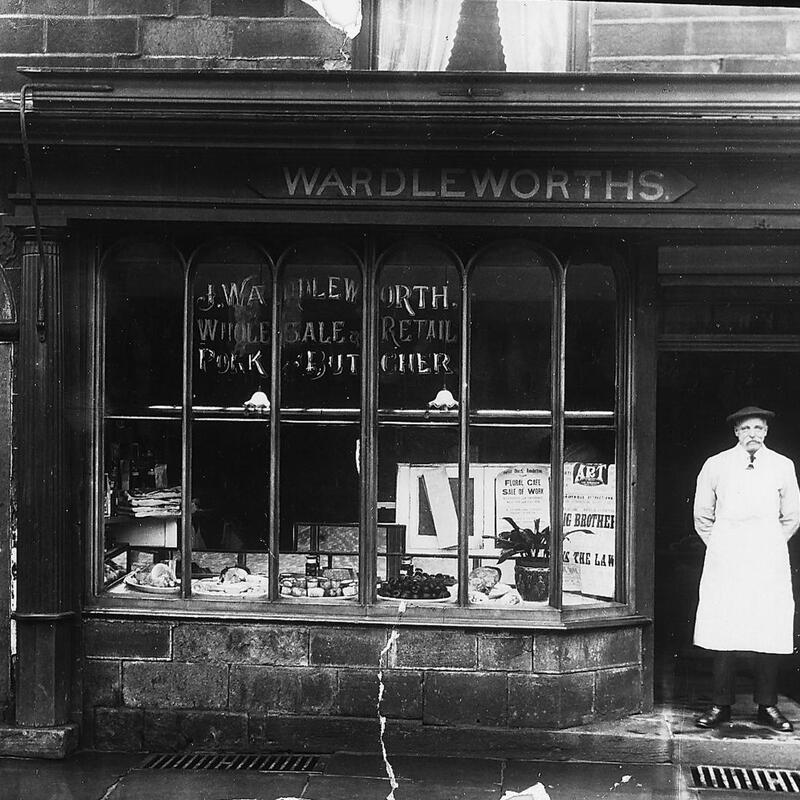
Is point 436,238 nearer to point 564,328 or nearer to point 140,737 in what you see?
point 564,328

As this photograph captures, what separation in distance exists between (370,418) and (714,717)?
3129 mm

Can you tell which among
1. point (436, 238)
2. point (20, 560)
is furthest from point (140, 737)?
point (436, 238)

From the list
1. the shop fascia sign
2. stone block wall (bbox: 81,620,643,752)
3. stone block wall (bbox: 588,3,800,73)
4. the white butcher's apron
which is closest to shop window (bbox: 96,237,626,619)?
stone block wall (bbox: 81,620,643,752)

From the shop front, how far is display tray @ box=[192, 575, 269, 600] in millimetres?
22

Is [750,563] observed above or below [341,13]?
below

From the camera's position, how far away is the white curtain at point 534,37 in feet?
21.6

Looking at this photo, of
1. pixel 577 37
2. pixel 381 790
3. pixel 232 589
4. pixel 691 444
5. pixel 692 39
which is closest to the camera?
pixel 381 790

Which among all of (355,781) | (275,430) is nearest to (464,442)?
(275,430)

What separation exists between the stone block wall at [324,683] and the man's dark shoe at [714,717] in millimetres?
466

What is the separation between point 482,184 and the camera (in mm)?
6266

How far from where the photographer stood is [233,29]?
666 centimetres

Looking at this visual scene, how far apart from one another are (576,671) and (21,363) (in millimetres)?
4357

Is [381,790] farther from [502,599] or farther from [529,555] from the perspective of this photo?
[529,555]

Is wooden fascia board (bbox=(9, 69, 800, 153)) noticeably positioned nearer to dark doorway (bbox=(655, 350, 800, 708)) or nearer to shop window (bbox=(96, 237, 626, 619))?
shop window (bbox=(96, 237, 626, 619))
